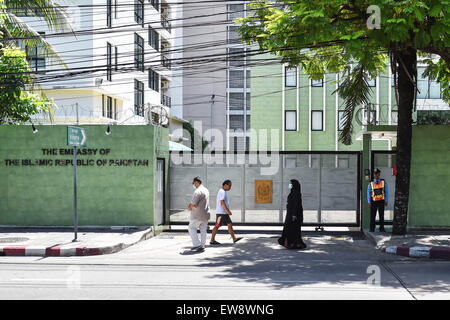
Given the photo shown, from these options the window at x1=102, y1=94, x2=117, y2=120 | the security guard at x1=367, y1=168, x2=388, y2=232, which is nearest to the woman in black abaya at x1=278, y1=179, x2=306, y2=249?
the security guard at x1=367, y1=168, x2=388, y2=232

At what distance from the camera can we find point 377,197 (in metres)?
15.6

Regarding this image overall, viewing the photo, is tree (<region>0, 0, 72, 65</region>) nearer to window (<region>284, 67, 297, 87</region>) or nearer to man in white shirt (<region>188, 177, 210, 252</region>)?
man in white shirt (<region>188, 177, 210, 252</region>)

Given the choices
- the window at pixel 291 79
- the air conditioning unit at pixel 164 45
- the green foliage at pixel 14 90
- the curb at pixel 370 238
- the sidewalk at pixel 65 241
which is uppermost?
the air conditioning unit at pixel 164 45

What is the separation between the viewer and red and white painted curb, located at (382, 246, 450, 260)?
12.4 meters

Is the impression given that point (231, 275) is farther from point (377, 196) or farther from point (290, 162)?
point (290, 162)

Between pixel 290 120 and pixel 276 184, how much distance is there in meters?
24.1

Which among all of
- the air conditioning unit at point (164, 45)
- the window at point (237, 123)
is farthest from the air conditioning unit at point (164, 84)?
the window at point (237, 123)

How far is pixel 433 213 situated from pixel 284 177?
4707 millimetres

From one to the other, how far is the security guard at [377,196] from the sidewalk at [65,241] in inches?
261

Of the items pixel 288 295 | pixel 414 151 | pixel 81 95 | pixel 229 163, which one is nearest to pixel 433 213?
pixel 414 151

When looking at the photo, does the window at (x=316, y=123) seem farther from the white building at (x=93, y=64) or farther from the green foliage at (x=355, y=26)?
the green foliage at (x=355, y=26)

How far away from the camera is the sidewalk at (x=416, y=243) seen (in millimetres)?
12562

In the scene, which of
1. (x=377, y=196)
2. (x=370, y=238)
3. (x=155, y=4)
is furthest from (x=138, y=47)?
(x=370, y=238)

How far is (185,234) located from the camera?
16844 mm
